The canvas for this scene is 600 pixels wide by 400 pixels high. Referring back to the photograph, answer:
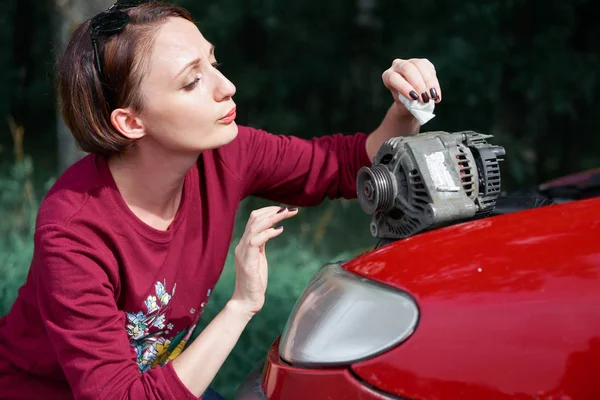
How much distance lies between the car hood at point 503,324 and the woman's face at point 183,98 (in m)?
0.77

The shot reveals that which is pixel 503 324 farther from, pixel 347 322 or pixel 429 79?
pixel 429 79

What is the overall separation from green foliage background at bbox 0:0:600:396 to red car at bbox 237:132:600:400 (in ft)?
9.76

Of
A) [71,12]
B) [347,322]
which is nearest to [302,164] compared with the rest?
[347,322]

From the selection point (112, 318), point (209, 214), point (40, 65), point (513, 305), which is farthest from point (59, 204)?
point (40, 65)

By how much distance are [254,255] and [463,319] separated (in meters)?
0.72

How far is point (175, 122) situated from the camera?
6.93 ft

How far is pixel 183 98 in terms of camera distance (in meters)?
2.11

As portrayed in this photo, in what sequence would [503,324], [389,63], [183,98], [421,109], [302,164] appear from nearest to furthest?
[503,324] → [183,98] → [421,109] → [302,164] → [389,63]

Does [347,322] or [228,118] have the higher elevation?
[228,118]

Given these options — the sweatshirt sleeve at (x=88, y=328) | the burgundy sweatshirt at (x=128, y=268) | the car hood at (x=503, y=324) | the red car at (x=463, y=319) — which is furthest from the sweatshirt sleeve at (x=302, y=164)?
the car hood at (x=503, y=324)

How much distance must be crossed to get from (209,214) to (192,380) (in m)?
0.56

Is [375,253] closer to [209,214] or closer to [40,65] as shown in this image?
[209,214]

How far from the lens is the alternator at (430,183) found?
1.88 m

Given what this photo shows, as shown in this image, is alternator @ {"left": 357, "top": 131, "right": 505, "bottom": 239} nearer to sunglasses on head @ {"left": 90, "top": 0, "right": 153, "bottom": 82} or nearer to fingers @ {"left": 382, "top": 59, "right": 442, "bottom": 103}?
fingers @ {"left": 382, "top": 59, "right": 442, "bottom": 103}
